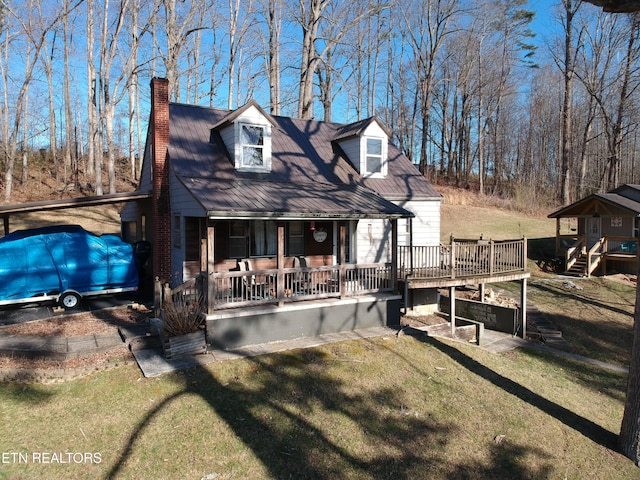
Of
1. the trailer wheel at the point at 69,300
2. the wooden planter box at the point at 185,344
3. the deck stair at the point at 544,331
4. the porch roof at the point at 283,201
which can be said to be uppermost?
the porch roof at the point at 283,201

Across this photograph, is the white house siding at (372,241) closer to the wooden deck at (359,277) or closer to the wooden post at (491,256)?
the wooden deck at (359,277)

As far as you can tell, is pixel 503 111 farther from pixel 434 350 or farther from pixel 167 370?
pixel 167 370

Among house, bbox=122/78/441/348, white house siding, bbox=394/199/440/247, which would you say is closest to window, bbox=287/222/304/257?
house, bbox=122/78/441/348

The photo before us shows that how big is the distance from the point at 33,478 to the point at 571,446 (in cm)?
811

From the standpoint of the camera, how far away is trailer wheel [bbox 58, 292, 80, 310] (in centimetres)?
1199

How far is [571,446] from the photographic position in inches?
280

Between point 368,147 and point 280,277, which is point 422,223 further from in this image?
point 280,277

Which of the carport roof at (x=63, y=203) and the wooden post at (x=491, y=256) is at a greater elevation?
the carport roof at (x=63, y=203)

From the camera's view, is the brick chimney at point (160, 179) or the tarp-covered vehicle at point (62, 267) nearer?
the tarp-covered vehicle at point (62, 267)

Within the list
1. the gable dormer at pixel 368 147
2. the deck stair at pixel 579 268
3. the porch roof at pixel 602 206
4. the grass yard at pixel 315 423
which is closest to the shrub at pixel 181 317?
→ the grass yard at pixel 315 423

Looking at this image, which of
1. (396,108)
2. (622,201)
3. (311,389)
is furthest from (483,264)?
(396,108)

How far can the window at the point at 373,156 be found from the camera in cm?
1560

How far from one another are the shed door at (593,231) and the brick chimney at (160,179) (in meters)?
23.4

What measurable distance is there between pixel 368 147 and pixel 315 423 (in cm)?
1112
